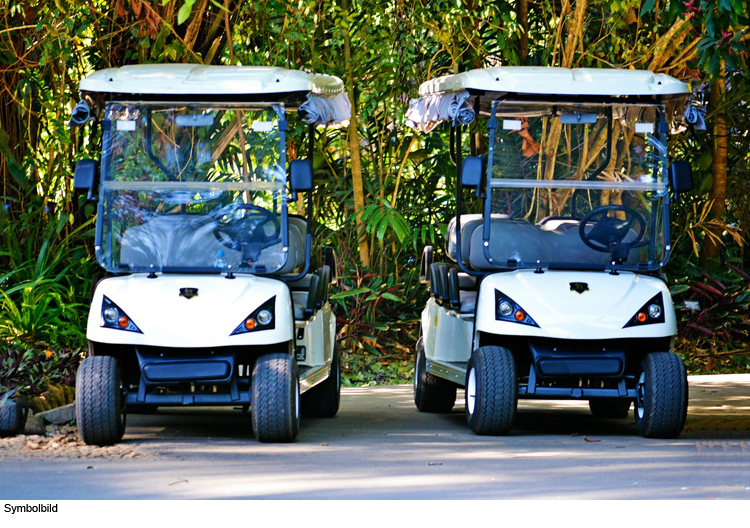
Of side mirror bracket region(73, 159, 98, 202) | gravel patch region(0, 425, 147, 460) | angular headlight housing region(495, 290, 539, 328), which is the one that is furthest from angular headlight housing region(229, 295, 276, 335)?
angular headlight housing region(495, 290, 539, 328)

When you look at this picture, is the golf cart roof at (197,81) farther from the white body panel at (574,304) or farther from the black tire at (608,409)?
the black tire at (608,409)

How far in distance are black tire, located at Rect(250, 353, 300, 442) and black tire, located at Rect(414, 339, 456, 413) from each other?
1.88 metres

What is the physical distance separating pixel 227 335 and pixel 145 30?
13.4ft

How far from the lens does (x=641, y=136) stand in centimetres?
648

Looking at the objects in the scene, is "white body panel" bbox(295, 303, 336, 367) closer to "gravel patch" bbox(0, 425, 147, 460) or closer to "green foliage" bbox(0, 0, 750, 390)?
"gravel patch" bbox(0, 425, 147, 460)

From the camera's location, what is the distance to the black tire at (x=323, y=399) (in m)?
7.04

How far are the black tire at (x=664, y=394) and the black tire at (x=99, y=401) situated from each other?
263 centimetres

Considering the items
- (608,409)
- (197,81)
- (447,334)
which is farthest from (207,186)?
(608,409)

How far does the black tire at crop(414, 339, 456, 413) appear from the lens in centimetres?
729

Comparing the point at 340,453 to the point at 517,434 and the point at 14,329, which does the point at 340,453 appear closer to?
the point at 517,434

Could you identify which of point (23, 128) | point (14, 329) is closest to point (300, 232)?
point (14, 329)

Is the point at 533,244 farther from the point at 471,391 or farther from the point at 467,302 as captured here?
the point at 471,391

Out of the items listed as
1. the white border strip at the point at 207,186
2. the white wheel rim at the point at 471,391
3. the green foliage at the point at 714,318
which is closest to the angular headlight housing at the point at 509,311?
the white wheel rim at the point at 471,391

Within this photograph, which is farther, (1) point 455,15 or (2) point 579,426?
(1) point 455,15
